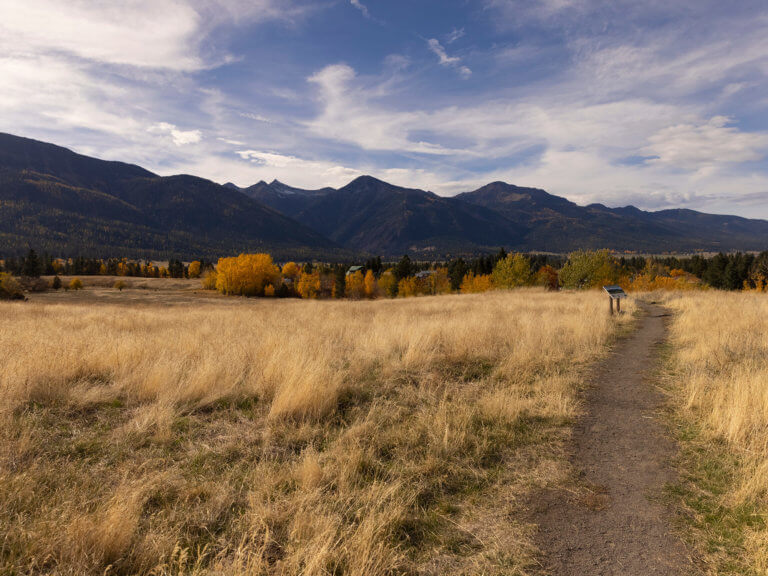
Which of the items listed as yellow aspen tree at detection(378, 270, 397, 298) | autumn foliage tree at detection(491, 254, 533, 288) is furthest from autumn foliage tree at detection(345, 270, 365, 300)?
autumn foliage tree at detection(491, 254, 533, 288)

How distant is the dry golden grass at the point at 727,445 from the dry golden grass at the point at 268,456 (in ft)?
5.12

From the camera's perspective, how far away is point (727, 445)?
5062mm

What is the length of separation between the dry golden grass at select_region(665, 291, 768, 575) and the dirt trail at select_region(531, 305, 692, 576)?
0.35 metres

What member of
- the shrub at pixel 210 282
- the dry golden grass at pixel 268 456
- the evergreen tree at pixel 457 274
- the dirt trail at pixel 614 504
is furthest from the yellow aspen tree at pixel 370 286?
the dirt trail at pixel 614 504

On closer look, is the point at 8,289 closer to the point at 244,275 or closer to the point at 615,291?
the point at 244,275

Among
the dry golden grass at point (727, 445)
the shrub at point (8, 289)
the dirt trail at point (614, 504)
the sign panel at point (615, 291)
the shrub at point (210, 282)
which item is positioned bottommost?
the shrub at point (210, 282)

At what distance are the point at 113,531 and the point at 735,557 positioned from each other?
524cm

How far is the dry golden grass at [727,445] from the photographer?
3332mm

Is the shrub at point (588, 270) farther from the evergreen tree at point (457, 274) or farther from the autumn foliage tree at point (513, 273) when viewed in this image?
the evergreen tree at point (457, 274)

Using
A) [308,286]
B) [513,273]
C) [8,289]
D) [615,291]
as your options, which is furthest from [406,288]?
[615,291]

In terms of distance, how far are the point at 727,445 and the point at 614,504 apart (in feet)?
8.32

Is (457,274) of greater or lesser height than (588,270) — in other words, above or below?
below

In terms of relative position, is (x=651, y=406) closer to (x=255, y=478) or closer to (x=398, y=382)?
(x=398, y=382)

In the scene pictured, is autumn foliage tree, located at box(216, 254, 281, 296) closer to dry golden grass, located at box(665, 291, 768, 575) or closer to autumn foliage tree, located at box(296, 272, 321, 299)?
autumn foliage tree, located at box(296, 272, 321, 299)
